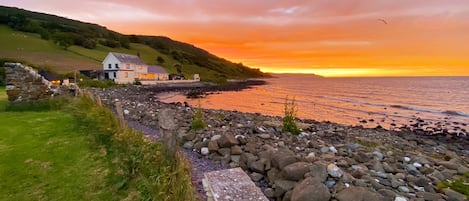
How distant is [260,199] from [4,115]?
12813 mm

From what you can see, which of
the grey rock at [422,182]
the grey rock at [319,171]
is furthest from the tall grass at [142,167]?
the grey rock at [422,182]

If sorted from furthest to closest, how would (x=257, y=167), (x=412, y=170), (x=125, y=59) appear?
(x=125, y=59) → (x=412, y=170) → (x=257, y=167)

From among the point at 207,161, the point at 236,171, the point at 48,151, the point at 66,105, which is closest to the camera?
the point at 236,171

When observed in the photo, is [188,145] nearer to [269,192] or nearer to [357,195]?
[269,192]

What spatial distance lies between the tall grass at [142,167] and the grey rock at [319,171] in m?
2.66

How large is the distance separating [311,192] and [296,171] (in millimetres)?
904

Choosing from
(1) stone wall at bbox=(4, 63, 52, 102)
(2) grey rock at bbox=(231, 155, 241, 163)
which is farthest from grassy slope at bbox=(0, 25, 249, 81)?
(2) grey rock at bbox=(231, 155, 241, 163)

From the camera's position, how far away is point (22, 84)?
48.3 ft

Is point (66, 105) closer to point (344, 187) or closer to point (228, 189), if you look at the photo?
point (228, 189)

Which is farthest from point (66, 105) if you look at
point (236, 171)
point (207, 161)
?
point (236, 171)

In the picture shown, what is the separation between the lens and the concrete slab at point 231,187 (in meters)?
5.81

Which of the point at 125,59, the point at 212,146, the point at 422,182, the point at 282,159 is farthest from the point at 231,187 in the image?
the point at 125,59

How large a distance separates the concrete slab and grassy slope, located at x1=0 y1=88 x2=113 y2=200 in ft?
6.75

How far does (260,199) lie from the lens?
572cm
